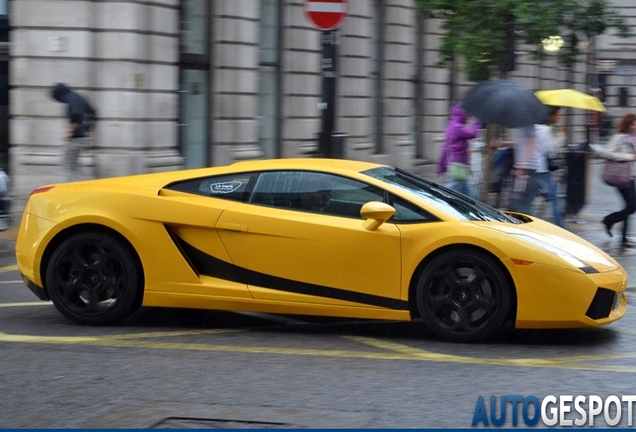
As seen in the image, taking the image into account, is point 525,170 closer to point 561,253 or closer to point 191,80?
point 561,253

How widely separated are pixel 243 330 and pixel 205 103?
1122 centimetres

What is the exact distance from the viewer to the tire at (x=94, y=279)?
8094 millimetres

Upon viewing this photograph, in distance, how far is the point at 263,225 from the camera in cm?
792

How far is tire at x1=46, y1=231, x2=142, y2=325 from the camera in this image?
8.09 meters

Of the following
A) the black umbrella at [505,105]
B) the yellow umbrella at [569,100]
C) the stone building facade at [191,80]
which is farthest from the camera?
the yellow umbrella at [569,100]

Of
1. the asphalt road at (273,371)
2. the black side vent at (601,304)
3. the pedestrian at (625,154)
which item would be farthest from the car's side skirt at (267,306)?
the pedestrian at (625,154)

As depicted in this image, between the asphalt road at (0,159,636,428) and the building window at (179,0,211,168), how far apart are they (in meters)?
9.78

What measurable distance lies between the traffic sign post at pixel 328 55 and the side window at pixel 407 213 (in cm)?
472

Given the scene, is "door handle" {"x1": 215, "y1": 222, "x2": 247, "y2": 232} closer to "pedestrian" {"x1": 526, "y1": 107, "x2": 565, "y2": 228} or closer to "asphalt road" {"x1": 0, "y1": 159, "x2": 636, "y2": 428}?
"asphalt road" {"x1": 0, "y1": 159, "x2": 636, "y2": 428}

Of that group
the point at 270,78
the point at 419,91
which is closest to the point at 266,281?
the point at 270,78

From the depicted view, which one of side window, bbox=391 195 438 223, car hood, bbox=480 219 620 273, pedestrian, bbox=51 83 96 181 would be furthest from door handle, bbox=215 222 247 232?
pedestrian, bbox=51 83 96 181

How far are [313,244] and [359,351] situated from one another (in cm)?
79

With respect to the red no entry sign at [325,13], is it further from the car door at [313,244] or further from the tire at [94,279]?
the tire at [94,279]

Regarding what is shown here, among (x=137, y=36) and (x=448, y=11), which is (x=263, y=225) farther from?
(x=448, y=11)
